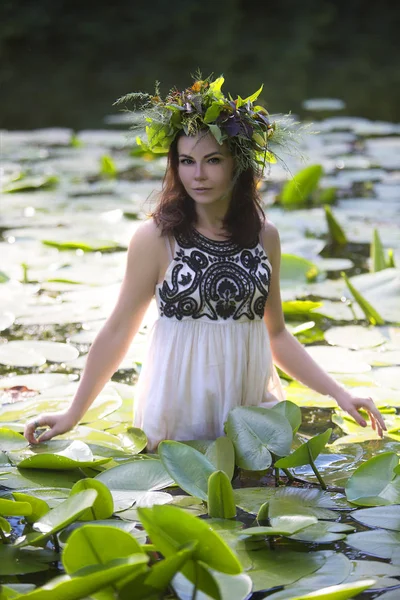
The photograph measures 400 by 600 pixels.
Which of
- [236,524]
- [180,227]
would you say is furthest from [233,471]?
[180,227]

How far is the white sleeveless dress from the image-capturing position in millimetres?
1779

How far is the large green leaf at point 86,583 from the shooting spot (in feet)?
3.69

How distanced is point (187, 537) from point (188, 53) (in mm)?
7613

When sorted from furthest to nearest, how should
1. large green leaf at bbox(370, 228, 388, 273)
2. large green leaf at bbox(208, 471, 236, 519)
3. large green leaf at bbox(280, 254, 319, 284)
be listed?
1. large green leaf at bbox(280, 254, 319, 284)
2. large green leaf at bbox(370, 228, 388, 273)
3. large green leaf at bbox(208, 471, 236, 519)

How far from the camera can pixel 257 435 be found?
5.34ft

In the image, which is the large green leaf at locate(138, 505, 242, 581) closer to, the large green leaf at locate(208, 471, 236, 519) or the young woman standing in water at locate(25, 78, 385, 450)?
the large green leaf at locate(208, 471, 236, 519)

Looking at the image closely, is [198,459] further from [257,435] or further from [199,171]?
[199,171]

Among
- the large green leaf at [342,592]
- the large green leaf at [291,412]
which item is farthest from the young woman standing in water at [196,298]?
the large green leaf at [342,592]

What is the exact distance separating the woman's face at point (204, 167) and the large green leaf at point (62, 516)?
0.64m

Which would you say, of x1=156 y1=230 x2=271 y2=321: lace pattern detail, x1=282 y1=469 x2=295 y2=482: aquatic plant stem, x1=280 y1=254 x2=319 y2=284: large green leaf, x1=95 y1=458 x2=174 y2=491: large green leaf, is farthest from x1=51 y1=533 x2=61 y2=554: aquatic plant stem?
x1=280 y1=254 x2=319 y2=284: large green leaf

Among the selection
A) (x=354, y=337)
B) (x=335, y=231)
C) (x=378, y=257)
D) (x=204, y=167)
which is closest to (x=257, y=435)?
(x=204, y=167)

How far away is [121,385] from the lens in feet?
7.00

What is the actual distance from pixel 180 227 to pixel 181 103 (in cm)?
22

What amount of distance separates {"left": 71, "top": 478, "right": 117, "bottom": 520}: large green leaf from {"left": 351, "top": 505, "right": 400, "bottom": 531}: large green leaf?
0.39 meters
